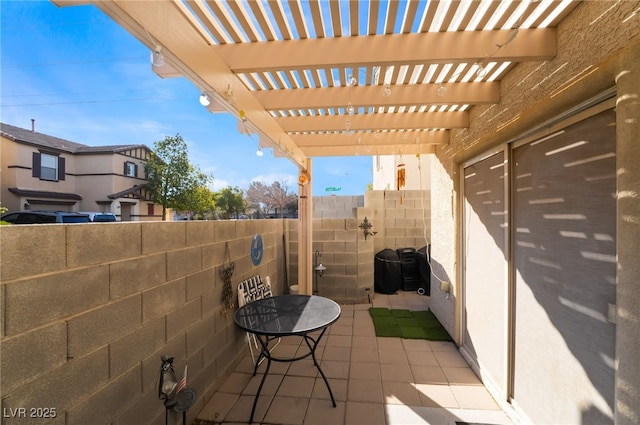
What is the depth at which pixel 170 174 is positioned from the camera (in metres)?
16.1

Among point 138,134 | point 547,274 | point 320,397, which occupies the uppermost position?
point 138,134

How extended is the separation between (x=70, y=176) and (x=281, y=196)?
12.9 metres

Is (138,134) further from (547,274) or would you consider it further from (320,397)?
(547,274)

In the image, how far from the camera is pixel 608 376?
1.24 m

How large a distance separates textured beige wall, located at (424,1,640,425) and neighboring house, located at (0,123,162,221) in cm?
1307

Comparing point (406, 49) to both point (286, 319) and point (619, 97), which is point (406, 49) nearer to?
point (619, 97)

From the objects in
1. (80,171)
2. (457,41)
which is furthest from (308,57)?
(80,171)

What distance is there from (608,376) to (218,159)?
21.9 metres

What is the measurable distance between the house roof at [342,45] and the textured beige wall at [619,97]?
0.13 metres

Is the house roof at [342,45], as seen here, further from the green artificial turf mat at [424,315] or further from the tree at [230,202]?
the tree at [230,202]

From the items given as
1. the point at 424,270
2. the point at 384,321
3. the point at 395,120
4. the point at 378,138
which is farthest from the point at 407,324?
the point at 395,120

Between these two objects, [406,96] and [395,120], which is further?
[395,120]

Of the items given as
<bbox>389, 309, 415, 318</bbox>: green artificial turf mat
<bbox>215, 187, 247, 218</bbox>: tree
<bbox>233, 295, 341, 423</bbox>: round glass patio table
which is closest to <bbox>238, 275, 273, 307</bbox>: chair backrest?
<bbox>233, 295, 341, 423</bbox>: round glass patio table

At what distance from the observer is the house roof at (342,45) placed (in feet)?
4.23
